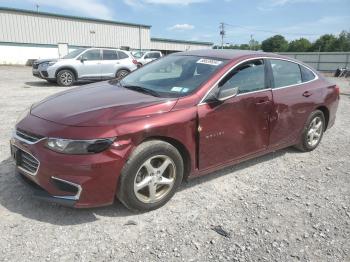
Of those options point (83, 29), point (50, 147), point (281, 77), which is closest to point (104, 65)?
point (281, 77)

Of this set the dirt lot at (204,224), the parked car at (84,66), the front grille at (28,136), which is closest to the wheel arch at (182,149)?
the dirt lot at (204,224)

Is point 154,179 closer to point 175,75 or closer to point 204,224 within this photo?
point 204,224

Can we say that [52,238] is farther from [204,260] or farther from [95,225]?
[204,260]

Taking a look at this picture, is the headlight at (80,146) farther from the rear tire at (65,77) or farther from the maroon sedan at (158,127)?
the rear tire at (65,77)

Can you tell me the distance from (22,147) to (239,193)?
2.34 m

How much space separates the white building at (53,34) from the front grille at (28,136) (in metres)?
33.0

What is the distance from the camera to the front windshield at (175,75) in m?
3.62

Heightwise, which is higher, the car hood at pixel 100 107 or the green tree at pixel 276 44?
the green tree at pixel 276 44

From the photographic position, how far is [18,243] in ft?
8.95

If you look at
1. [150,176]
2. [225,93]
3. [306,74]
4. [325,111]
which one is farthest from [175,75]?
[325,111]

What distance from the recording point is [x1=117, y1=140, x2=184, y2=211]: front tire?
3.01 m

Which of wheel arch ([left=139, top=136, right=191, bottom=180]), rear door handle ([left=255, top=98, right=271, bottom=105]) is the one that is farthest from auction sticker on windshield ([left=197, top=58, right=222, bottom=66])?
wheel arch ([left=139, top=136, right=191, bottom=180])

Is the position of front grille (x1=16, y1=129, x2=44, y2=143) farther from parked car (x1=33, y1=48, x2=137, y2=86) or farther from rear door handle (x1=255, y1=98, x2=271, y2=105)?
parked car (x1=33, y1=48, x2=137, y2=86)

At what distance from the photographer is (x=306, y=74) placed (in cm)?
501
